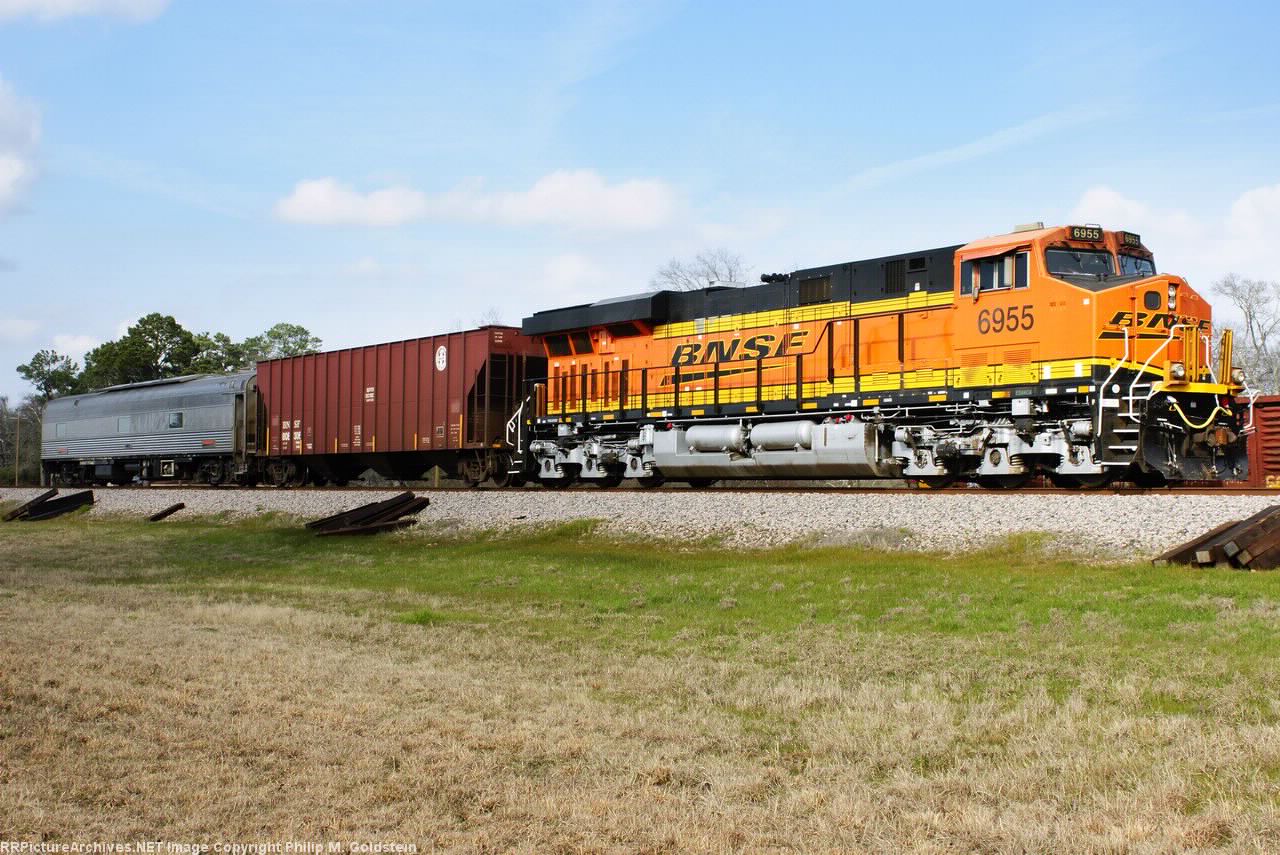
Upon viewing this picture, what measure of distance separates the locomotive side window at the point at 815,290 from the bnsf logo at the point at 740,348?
0.55m

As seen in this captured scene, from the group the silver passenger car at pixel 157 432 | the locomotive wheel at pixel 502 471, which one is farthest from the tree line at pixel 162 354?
the locomotive wheel at pixel 502 471

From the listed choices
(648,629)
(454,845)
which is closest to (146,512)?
(648,629)

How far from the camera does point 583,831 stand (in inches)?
183

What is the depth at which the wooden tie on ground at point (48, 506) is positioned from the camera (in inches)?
1145

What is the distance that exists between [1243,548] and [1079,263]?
6552 millimetres

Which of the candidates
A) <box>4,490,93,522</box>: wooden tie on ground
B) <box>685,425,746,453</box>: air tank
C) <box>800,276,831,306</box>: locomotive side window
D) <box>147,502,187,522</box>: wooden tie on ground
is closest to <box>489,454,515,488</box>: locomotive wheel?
<box>685,425,746,453</box>: air tank

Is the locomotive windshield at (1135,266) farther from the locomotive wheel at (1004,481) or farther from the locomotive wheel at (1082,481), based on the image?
the locomotive wheel at (1004,481)

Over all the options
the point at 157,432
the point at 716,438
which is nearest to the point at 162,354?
the point at 157,432

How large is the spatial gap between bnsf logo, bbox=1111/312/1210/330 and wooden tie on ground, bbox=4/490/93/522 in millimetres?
26367

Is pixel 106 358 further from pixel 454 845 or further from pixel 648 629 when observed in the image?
pixel 454 845

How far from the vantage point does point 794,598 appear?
11242mm

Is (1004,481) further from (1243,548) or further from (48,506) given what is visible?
(48,506)

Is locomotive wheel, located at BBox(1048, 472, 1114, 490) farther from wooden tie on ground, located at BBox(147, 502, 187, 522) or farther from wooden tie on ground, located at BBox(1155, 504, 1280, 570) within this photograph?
wooden tie on ground, located at BBox(147, 502, 187, 522)

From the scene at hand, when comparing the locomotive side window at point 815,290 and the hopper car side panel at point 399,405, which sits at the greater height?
the locomotive side window at point 815,290
